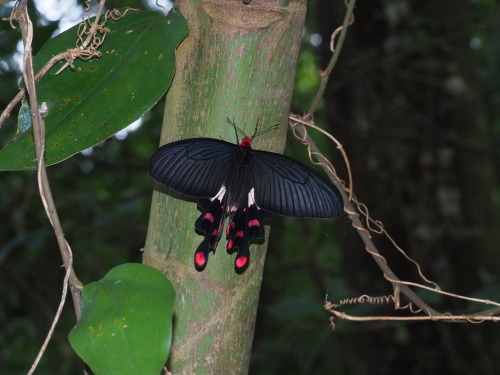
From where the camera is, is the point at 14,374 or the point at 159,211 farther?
the point at 14,374

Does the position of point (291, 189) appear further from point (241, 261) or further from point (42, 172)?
point (42, 172)

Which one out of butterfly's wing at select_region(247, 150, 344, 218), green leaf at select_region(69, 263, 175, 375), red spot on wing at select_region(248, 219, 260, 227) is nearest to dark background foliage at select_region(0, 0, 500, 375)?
butterfly's wing at select_region(247, 150, 344, 218)

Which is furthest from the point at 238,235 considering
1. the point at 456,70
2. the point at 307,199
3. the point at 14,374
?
the point at 14,374

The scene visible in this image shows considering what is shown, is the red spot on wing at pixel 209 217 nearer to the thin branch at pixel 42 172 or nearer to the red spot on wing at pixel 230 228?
the red spot on wing at pixel 230 228

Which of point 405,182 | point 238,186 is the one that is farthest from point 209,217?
point 405,182

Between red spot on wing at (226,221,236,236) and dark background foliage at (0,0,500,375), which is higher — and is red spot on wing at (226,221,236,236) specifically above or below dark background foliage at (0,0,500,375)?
below

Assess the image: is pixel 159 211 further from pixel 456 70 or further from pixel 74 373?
pixel 74 373

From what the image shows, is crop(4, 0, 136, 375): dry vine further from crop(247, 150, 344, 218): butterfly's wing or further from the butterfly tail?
crop(247, 150, 344, 218): butterfly's wing
